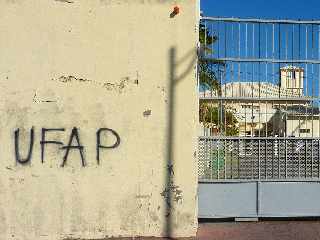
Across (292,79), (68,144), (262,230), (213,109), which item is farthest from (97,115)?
(292,79)

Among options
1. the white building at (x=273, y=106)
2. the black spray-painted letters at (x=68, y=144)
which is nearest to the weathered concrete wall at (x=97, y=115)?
the black spray-painted letters at (x=68, y=144)

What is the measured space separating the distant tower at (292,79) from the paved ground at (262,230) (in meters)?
1.88

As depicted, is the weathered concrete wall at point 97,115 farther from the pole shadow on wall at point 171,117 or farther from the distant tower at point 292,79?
the distant tower at point 292,79

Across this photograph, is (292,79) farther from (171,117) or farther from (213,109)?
(171,117)

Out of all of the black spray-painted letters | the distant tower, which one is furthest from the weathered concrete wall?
the distant tower

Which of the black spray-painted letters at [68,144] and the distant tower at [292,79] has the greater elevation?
the distant tower at [292,79]

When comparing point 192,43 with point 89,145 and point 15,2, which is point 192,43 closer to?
point 89,145

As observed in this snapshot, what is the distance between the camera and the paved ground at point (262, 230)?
6551 millimetres

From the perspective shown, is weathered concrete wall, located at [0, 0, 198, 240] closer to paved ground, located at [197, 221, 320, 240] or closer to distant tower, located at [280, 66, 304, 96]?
paved ground, located at [197, 221, 320, 240]

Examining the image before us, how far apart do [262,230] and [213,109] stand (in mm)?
1800

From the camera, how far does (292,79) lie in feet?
23.9

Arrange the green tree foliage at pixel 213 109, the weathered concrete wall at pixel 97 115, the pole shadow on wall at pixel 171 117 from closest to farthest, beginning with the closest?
the weathered concrete wall at pixel 97 115
the pole shadow on wall at pixel 171 117
the green tree foliage at pixel 213 109

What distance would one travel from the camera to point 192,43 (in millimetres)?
6480

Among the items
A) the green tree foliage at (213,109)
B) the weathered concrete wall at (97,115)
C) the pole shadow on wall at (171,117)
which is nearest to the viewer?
the weathered concrete wall at (97,115)
